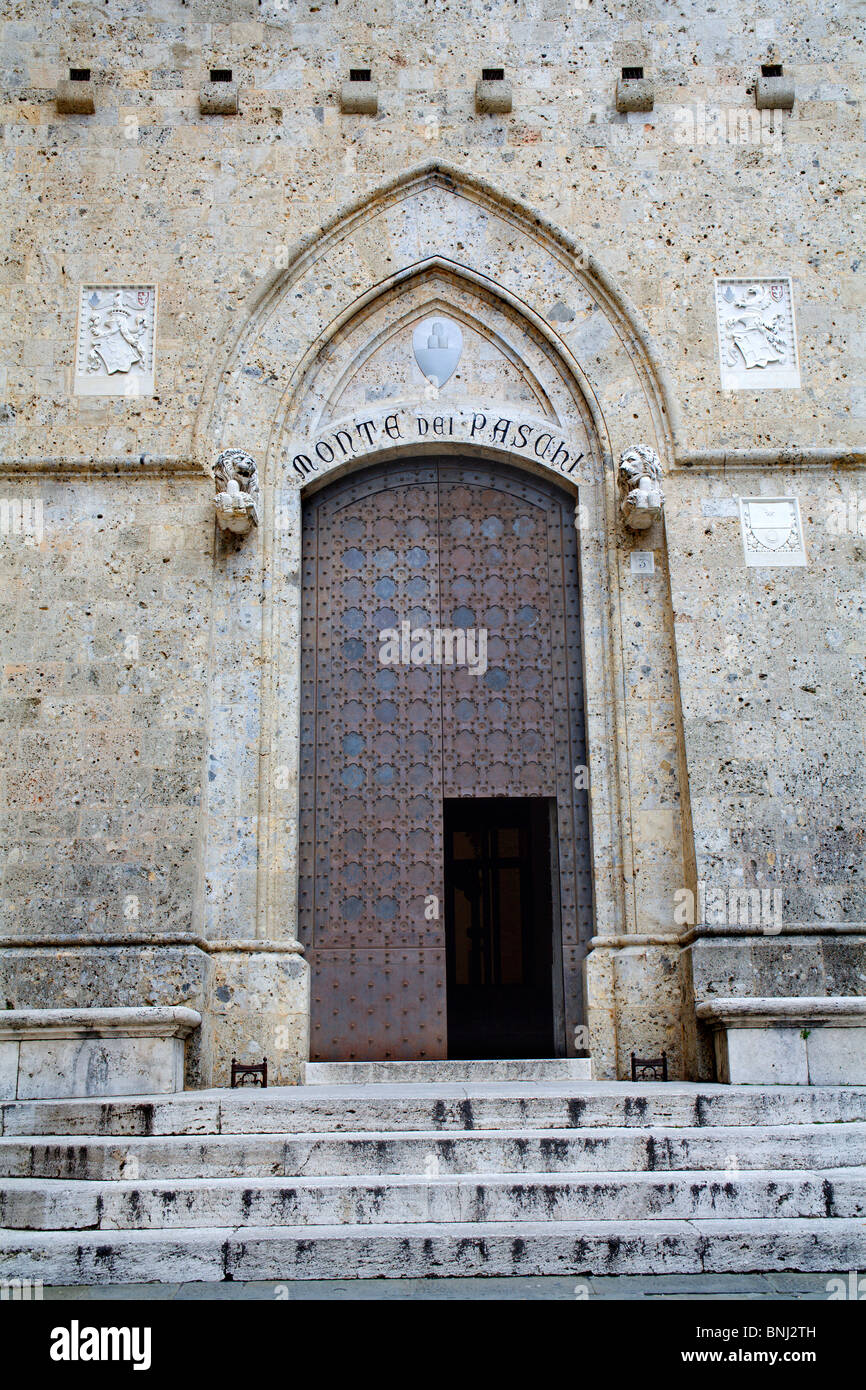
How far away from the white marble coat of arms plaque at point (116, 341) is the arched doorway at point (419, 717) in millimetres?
1476

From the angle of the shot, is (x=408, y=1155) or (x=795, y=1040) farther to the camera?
(x=795, y=1040)

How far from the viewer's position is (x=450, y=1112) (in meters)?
6.61

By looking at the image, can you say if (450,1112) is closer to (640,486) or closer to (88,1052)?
(88,1052)

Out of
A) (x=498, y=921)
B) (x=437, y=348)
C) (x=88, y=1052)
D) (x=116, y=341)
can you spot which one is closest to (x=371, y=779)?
(x=88, y=1052)

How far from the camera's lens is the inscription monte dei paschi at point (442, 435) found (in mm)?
9562

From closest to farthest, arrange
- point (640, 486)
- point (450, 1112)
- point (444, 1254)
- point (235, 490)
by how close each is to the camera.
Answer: point (444, 1254) → point (450, 1112) → point (235, 490) → point (640, 486)

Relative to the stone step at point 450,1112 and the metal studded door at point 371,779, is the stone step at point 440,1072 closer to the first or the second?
the metal studded door at point 371,779

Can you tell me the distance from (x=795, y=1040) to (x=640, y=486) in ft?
11.8

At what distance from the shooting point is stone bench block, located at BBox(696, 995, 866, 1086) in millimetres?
7777

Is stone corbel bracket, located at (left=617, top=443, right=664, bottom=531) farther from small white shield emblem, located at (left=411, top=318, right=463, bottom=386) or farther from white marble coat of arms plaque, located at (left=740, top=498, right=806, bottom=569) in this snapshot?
small white shield emblem, located at (left=411, top=318, right=463, bottom=386)

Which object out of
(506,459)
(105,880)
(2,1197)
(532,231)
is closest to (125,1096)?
(105,880)

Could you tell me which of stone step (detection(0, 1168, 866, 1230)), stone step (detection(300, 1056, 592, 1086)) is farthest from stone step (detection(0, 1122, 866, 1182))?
stone step (detection(300, 1056, 592, 1086))

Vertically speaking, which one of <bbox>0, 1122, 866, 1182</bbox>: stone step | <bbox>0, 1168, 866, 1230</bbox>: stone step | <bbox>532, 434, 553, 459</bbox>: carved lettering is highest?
<bbox>532, 434, 553, 459</bbox>: carved lettering

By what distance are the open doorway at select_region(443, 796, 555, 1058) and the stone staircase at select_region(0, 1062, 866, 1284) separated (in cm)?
621
